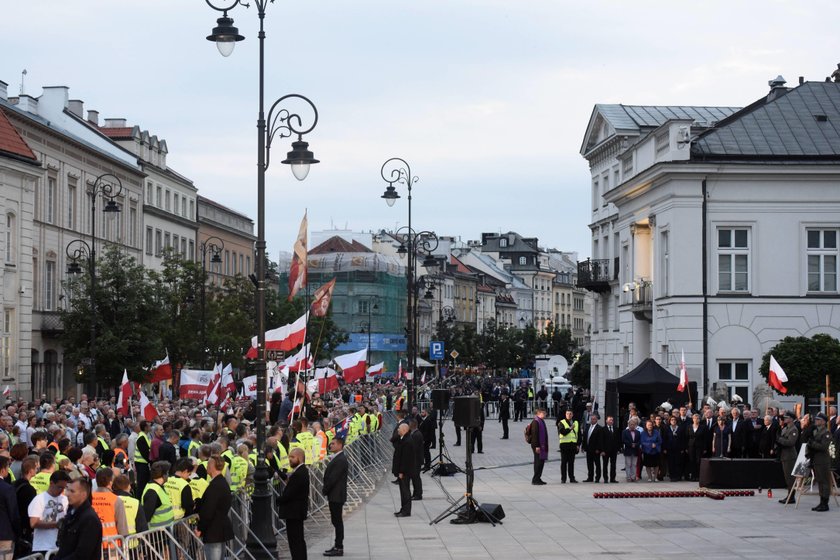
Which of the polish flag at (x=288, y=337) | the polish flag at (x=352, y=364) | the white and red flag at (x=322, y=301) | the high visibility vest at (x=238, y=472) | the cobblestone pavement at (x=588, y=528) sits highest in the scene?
the white and red flag at (x=322, y=301)

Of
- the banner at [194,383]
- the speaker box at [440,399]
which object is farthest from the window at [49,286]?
the speaker box at [440,399]

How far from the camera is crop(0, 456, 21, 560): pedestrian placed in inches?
491

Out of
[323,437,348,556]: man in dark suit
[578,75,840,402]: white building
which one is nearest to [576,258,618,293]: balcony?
[578,75,840,402]: white building

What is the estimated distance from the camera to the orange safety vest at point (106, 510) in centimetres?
1232

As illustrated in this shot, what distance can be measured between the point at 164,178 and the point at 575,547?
6311cm

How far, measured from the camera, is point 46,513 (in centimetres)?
1256

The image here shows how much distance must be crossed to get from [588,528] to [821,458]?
187 inches

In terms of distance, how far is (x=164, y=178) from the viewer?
78188mm

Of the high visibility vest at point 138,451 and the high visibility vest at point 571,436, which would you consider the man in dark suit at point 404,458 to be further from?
the high visibility vest at point 571,436

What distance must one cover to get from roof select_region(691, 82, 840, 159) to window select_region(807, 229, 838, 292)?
8.70ft

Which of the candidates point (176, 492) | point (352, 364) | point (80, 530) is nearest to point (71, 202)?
point (352, 364)

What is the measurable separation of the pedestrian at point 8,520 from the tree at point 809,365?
29972 mm

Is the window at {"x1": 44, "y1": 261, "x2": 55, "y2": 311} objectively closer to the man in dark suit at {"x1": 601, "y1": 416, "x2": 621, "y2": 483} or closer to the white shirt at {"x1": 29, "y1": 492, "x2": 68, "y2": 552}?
the man in dark suit at {"x1": 601, "y1": 416, "x2": 621, "y2": 483}

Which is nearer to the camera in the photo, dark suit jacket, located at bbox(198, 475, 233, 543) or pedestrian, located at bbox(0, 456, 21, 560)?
pedestrian, located at bbox(0, 456, 21, 560)
